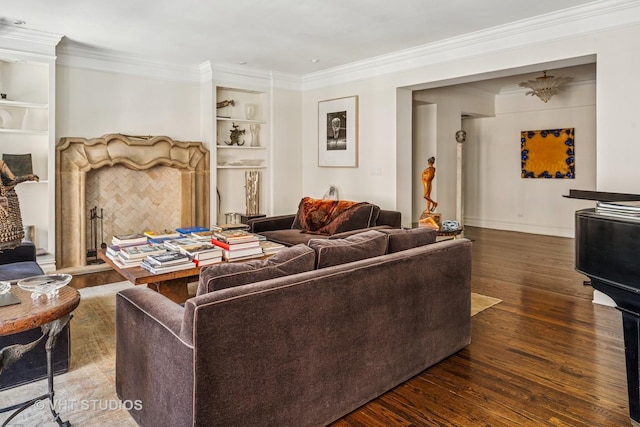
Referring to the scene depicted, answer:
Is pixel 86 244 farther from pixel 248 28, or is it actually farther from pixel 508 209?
pixel 508 209

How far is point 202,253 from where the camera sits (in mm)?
3117

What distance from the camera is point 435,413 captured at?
2164mm

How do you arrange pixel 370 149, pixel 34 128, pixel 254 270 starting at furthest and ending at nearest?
1. pixel 370 149
2. pixel 34 128
3. pixel 254 270

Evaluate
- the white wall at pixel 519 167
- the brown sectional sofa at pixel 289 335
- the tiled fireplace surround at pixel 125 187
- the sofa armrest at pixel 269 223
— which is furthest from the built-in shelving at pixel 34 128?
the white wall at pixel 519 167

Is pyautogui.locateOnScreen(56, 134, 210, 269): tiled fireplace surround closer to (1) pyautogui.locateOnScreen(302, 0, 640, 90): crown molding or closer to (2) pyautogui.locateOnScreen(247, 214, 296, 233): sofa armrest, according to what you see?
(2) pyautogui.locateOnScreen(247, 214, 296, 233): sofa armrest

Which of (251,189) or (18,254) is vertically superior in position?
(251,189)

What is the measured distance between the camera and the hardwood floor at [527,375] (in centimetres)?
213

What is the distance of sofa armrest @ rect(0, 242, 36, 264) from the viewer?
359 cm

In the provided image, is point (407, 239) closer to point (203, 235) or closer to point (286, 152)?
point (203, 235)

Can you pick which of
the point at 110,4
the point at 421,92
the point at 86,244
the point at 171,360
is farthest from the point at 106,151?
the point at 421,92

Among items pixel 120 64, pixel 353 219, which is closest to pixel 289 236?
pixel 353 219

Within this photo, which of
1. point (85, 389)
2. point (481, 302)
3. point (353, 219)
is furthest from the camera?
point (353, 219)

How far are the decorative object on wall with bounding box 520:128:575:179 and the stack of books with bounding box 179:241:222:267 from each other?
663cm

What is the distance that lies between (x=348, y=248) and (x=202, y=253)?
1.30 meters
